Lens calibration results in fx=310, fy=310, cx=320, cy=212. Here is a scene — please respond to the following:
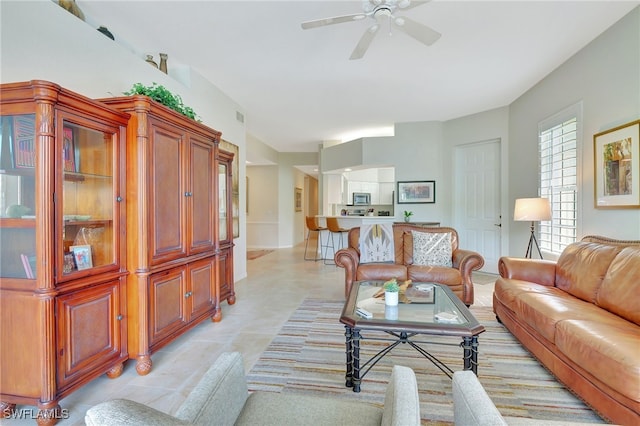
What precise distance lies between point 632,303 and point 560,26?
2.53 metres

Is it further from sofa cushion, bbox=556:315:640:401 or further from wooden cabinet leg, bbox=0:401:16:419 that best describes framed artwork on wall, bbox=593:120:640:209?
wooden cabinet leg, bbox=0:401:16:419

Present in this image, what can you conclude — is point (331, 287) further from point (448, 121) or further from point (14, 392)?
point (448, 121)

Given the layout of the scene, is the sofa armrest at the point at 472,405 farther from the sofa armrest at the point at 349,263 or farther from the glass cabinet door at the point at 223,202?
the glass cabinet door at the point at 223,202

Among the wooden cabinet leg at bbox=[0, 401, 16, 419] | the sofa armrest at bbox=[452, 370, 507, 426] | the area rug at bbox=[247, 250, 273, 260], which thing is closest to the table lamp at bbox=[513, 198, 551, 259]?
the sofa armrest at bbox=[452, 370, 507, 426]

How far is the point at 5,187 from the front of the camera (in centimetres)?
171

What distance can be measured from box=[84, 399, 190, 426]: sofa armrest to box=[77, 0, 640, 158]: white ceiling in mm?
2833

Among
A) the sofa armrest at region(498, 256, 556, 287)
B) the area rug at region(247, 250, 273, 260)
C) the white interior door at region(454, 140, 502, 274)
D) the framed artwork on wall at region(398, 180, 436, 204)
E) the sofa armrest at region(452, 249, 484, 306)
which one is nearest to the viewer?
the sofa armrest at region(498, 256, 556, 287)

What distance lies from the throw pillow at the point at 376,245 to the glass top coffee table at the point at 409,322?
1.45 m

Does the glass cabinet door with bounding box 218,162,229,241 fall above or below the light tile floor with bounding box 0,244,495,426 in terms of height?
above

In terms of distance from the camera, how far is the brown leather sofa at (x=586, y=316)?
5.13 feet

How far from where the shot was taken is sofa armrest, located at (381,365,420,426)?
776mm

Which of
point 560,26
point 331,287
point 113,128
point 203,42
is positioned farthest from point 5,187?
point 560,26

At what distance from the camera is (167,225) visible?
8.14 ft

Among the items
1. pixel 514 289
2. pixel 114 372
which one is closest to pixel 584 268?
pixel 514 289
